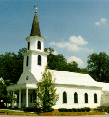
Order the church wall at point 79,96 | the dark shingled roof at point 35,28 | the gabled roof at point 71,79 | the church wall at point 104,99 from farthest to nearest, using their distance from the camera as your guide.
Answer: the church wall at point 104,99, the dark shingled roof at point 35,28, the gabled roof at point 71,79, the church wall at point 79,96

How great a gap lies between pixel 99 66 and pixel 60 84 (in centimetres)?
4060

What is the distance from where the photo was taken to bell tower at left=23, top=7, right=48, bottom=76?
38.9m

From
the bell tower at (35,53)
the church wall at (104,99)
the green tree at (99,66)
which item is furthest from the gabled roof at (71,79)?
the green tree at (99,66)

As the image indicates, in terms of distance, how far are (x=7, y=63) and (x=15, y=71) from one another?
3338 mm

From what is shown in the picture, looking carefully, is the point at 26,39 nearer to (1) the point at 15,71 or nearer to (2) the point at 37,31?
(2) the point at 37,31

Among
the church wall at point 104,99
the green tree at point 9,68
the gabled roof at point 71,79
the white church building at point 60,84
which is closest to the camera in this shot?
the white church building at point 60,84

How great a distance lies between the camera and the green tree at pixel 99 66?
72188 millimetres


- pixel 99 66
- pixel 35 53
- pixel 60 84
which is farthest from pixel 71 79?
pixel 99 66

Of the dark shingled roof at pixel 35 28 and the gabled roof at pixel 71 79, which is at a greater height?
the dark shingled roof at pixel 35 28

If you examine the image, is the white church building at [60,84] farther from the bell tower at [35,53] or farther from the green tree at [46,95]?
the green tree at [46,95]

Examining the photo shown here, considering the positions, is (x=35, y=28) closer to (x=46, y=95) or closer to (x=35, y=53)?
(x=35, y=53)

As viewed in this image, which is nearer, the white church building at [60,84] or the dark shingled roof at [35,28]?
the white church building at [60,84]

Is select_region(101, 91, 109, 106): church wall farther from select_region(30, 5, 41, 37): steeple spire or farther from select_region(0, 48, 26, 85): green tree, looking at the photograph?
select_region(0, 48, 26, 85): green tree

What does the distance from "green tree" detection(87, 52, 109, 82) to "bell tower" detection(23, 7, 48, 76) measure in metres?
37.9
